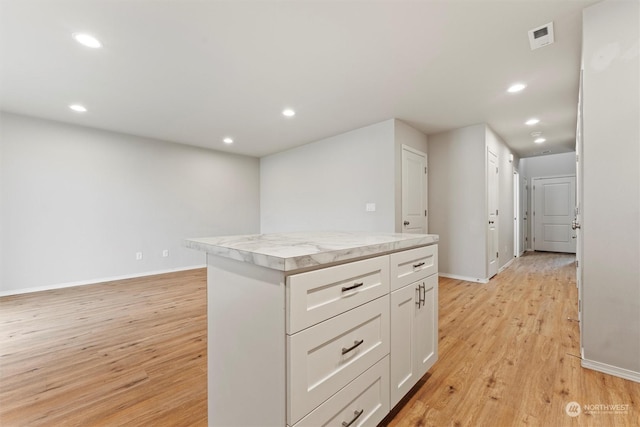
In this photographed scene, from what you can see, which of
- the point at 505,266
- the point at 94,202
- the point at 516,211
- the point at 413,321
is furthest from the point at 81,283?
the point at 516,211

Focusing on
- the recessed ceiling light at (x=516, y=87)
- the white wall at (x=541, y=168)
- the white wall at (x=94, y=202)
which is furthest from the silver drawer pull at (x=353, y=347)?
the white wall at (x=541, y=168)

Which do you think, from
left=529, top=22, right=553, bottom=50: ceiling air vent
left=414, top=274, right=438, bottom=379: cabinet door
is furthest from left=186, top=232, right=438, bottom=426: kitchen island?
left=529, top=22, right=553, bottom=50: ceiling air vent

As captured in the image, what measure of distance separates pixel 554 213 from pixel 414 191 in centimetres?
553

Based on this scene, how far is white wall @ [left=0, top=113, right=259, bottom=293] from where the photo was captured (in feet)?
12.0

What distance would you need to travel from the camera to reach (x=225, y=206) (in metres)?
5.90

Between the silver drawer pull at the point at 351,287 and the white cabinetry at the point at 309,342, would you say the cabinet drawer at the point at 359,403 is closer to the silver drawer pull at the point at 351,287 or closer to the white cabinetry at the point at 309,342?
the white cabinetry at the point at 309,342

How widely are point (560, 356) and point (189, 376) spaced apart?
273 centimetres

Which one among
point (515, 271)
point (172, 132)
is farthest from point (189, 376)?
point (515, 271)

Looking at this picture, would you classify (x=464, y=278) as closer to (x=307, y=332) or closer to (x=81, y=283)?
(x=307, y=332)

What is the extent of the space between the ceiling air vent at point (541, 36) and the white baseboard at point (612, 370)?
243 cm

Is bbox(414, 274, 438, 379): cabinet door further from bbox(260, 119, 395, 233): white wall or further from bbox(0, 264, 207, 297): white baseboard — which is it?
bbox(0, 264, 207, 297): white baseboard

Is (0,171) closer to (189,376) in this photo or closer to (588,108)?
(189,376)

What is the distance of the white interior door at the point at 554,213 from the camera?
268 inches

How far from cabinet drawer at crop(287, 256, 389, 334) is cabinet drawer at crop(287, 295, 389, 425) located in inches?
1.3
